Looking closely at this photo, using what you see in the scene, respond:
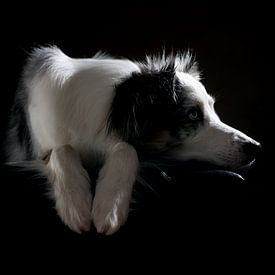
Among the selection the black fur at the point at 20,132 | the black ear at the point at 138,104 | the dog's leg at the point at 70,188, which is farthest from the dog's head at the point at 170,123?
the black fur at the point at 20,132

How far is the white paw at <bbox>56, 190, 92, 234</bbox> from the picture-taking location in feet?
2.80

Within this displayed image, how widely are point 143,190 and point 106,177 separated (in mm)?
85

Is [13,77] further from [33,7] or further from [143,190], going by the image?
[143,190]

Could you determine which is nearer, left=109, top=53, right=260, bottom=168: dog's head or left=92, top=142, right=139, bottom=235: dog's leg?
left=92, top=142, right=139, bottom=235: dog's leg

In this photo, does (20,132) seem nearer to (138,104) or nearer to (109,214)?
(138,104)

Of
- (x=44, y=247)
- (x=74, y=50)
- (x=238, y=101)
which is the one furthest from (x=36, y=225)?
(x=238, y=101)

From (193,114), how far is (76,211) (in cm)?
48

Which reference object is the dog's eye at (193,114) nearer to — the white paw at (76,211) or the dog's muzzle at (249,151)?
the dog's muzzle at (249,151)

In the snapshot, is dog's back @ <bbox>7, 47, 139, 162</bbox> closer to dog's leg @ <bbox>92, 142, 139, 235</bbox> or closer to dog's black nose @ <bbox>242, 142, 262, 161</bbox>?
dog's leg @ <bbox>92, 142, 139, 235</bbox>

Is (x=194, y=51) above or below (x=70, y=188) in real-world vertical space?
above

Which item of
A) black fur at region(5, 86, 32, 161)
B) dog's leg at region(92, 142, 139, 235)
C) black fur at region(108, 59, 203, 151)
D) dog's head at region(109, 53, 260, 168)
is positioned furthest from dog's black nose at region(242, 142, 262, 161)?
black fur at region(5, 86, 32, 161)

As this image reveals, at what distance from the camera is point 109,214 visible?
2.85 ft

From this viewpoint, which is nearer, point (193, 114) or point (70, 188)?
point (70, 188)

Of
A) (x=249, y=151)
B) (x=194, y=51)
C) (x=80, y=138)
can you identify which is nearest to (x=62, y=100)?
(x=80, y=138)
